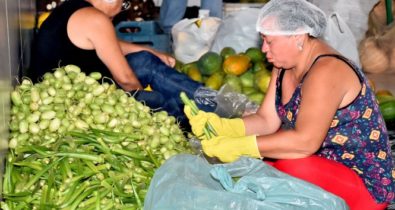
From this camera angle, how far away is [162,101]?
4.55 m

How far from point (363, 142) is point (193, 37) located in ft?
10.7

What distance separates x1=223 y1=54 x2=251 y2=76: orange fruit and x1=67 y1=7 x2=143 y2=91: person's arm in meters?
1.53

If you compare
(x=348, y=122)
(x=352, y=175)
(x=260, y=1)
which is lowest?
(x=260, y=1)

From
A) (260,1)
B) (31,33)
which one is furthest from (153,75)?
(260,1)

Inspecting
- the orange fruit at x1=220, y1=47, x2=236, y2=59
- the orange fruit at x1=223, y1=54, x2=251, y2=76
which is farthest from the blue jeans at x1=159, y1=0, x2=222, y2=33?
the orange fruit at x1=223, y1=54, x2=251, y2=76

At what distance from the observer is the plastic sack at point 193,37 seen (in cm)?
661

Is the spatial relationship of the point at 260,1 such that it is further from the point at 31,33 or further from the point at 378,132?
the point at 378,132

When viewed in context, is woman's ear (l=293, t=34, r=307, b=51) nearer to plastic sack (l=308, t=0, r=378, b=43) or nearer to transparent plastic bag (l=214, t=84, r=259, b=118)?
transparent plastic bag (l=214, t=84, r=259, b=118)

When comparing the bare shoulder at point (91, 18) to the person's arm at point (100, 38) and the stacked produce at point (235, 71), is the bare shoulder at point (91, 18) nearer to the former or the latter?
the person's arm at point (100, 38)

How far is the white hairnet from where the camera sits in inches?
138

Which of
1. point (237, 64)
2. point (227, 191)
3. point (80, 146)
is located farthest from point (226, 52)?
Answer: point (227, 191)

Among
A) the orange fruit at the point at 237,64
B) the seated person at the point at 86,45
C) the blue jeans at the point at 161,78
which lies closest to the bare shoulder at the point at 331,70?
the seated person at the point at 86,45

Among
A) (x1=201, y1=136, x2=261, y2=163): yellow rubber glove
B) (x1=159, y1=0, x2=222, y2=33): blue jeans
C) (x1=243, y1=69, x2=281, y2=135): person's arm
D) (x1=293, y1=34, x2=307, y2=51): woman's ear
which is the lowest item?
(x1=159, y1=0, x2=222, y2=33): blue jeans

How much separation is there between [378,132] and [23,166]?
165cm
